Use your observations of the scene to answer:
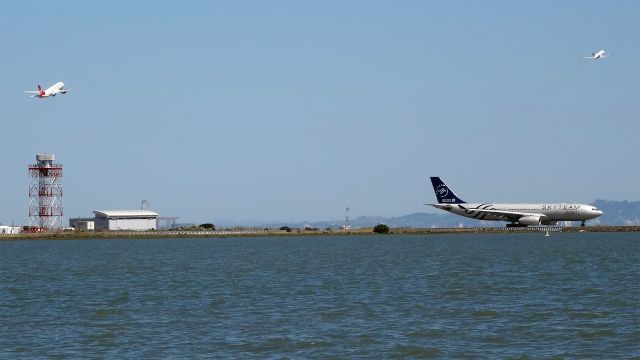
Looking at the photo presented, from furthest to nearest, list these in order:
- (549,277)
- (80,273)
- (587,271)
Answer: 1. (80,273)
2. (587,271)
3. (549,277)

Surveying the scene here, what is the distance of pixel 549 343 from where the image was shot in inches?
1528

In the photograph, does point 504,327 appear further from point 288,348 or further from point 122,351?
point 122,351

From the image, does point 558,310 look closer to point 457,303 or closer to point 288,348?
point 457,303

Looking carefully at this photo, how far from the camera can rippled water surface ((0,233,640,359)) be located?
38375 millimetres

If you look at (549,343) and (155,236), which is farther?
(155,236)

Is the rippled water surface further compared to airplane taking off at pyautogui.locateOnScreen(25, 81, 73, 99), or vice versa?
airplane taking off at pyautogui.locateOnScreen(25, 81, 73, 99)

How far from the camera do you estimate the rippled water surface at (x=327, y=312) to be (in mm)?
38375

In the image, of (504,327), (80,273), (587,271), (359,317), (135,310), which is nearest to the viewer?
(504,327)

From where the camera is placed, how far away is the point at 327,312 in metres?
49.5

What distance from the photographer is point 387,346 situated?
38.6 metres

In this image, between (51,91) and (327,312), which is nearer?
(327,312)

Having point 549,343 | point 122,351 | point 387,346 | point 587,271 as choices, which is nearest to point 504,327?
point 549,343

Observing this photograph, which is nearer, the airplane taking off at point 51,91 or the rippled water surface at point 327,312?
the rippled water surface at point 327,312

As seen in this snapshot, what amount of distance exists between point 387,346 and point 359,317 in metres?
8.60
